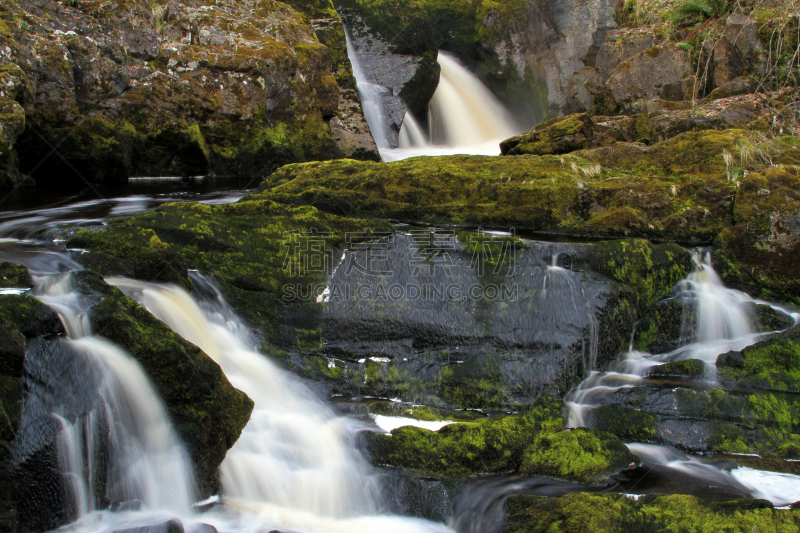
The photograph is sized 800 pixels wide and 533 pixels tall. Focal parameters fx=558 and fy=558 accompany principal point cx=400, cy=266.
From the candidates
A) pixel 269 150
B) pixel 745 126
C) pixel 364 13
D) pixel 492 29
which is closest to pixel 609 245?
pixel 745 126

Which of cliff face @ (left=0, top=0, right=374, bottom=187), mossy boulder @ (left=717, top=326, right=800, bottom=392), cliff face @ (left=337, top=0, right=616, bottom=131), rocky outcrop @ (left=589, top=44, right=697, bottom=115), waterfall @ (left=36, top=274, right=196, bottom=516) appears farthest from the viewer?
cliff face @ (left=337, top=0, right=616, bottom=131)

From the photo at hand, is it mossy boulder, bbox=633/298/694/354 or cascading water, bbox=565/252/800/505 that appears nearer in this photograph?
cascading water, bbox=565/252/800/505

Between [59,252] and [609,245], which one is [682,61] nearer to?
[609,245]

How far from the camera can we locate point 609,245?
5898 mm

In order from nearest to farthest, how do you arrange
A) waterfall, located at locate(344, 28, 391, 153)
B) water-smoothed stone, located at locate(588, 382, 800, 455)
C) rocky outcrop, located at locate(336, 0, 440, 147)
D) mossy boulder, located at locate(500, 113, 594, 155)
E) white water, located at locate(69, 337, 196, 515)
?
white water, located at locate(69, 337, 196, 515)
water-smoothed stone, located at locate(588, 382, 800, 455)
mossy boulder, located at locate(500, 113, 594, 155)
waterfall, located at locate(344, 28, 391, 153)
rocky outcrop, located at locate(336, 0, 440, 147)

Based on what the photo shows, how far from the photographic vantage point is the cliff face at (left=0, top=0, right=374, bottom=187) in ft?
34.5

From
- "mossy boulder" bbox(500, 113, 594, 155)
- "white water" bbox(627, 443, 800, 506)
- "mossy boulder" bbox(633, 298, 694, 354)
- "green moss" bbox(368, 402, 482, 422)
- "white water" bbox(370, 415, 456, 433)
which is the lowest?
"white water" bbox(627, 443, 800, 506)

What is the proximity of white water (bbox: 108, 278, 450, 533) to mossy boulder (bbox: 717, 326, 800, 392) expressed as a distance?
10.3ft

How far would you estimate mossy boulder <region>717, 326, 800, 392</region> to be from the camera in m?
4.92

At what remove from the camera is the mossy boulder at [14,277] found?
420cm

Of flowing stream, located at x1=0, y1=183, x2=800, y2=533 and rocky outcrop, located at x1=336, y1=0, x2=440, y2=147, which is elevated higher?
rocky outcrop, located at x1=336, y1=0, x2=440, y2=147

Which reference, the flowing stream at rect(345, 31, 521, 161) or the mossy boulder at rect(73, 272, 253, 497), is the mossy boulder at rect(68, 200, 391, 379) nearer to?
the mossy boulder at rect(73, 272, 253, 497)

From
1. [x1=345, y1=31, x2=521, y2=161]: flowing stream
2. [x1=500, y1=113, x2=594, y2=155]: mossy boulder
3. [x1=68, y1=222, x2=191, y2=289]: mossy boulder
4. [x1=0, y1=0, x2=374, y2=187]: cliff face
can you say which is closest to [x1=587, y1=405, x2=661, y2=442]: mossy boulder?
[x1=68, y1=222, x2=191, y2=289]: mossy boulder

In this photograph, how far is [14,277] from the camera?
4.24m
